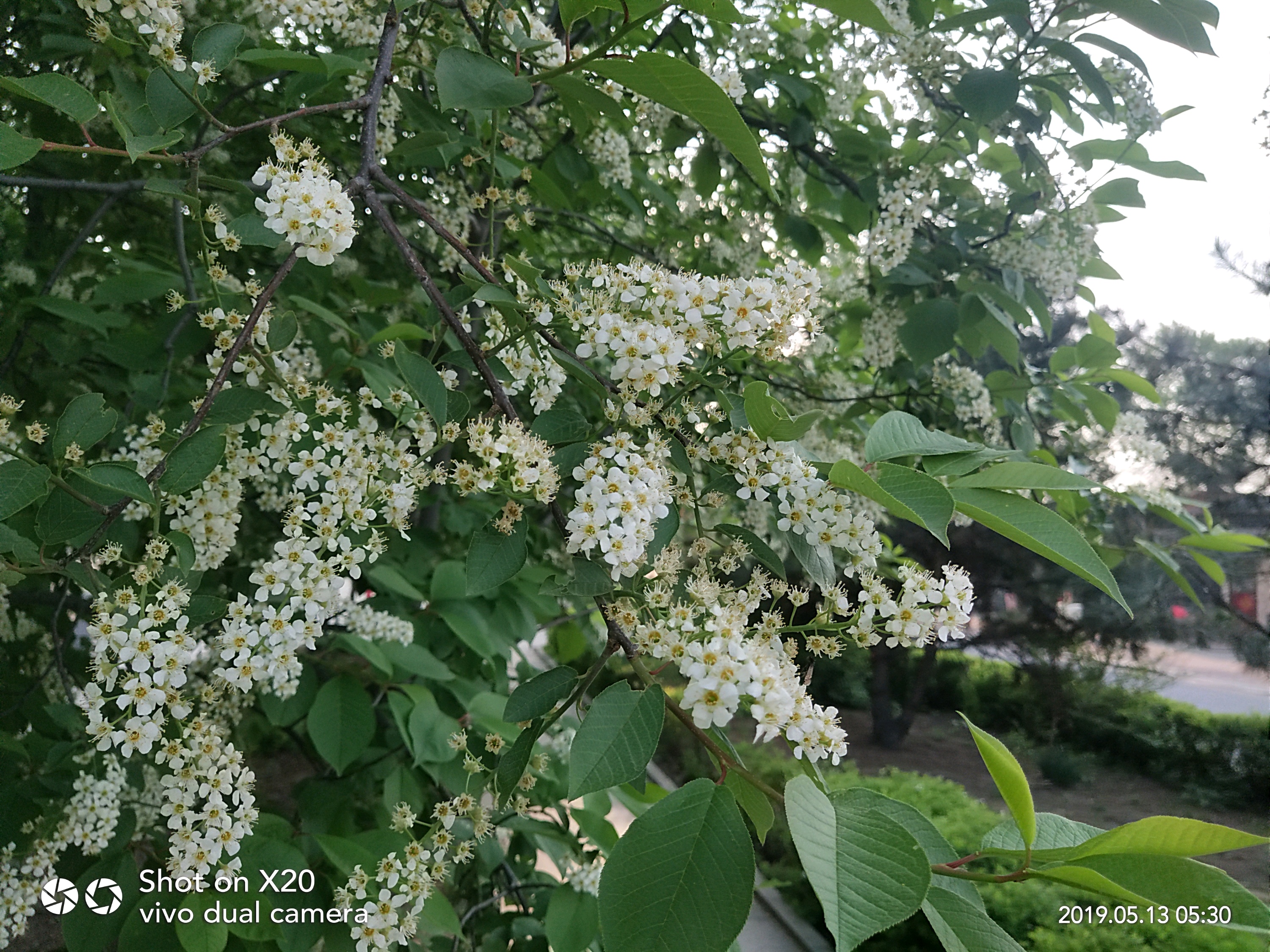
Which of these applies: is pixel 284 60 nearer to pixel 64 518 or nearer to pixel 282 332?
pixel 282 332

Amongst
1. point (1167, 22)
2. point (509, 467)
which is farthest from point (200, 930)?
point (1167, 22)

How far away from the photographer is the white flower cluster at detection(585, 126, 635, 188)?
2350 mm

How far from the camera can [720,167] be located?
8.53ft

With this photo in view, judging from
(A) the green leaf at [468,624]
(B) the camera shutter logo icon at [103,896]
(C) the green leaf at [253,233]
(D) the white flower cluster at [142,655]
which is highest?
(C) the green leaf at [253,233]

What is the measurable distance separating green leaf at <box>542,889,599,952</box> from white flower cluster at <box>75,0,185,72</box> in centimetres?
167

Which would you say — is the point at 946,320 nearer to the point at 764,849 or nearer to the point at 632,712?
the point at 632,712

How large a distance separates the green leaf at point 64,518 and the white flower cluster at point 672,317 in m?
0.67

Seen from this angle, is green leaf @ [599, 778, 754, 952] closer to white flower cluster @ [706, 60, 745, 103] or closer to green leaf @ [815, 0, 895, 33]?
green leaf @ [815, 0, 895, 33]

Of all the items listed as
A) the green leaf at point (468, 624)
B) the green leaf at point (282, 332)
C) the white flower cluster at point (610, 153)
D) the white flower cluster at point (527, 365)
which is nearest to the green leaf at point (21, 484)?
the green leaf at point (282, 332)

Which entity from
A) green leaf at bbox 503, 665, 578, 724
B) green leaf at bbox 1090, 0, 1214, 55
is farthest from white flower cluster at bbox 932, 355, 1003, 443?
green leaf at bbox 503, 665, 578, 724

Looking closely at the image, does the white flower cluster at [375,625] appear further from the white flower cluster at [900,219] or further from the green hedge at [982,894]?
the white flower cluster at [900,219]

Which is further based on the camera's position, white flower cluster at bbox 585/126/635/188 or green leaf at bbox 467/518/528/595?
white flower cluster at bbox 585/126/635/188

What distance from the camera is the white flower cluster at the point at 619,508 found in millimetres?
906

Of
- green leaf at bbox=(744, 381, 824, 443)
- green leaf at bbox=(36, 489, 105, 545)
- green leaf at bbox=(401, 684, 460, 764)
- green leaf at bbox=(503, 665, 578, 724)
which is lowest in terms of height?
green leaf at bbox=(401, 684, 460, 764)
